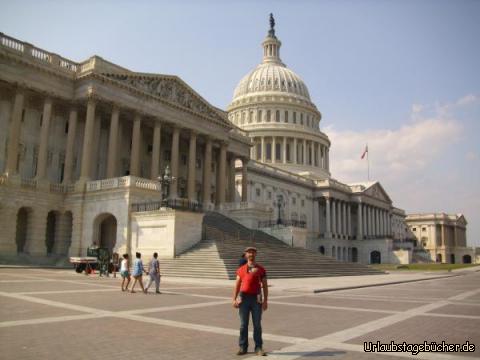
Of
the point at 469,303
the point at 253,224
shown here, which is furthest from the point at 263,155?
the point at 469,303

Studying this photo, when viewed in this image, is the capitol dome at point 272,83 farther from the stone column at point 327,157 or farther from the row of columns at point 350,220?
the row of columns at point 350,220

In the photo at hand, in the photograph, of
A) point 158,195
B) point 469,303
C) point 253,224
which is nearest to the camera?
point 469,303

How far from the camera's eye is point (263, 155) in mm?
114938

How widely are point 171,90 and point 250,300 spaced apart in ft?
157

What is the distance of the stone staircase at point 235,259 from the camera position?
108ft

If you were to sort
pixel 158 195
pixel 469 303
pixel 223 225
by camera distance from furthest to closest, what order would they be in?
pixel 223 225 → pixel 158 195 → pixel 469 303

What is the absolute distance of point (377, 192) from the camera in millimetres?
128750

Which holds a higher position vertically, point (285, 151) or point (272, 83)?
point (272, 83)

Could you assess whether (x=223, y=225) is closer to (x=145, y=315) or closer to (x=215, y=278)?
(x=215, y=278)

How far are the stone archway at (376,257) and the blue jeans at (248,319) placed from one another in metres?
108

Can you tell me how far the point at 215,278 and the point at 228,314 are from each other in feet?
54.7

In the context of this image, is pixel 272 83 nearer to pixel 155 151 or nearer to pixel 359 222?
pixel 359 222

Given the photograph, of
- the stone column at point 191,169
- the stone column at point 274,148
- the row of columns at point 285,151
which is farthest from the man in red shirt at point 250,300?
the stone column at point 274,148

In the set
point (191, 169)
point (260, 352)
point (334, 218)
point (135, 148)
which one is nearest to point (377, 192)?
point (334, 218)
